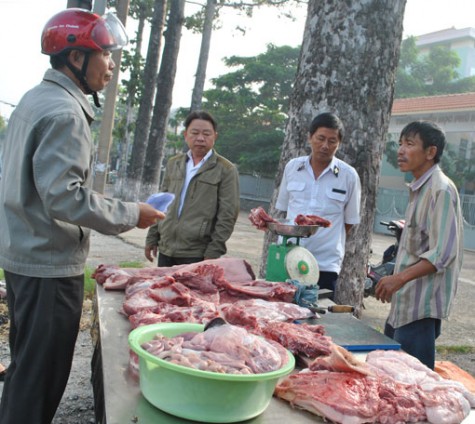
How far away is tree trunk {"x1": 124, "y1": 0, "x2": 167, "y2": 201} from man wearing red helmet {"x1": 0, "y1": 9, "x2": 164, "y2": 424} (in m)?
14.4

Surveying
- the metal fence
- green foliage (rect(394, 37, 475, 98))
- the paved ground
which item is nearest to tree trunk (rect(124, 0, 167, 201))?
the paved ground

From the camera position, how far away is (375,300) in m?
9.12

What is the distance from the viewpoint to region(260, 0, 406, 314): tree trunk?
536cm

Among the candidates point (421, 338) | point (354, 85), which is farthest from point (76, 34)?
point (354, 85)

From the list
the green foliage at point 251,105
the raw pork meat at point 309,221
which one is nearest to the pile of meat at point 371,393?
the raw pork meat at point 309,221

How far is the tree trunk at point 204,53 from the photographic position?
1953 cm

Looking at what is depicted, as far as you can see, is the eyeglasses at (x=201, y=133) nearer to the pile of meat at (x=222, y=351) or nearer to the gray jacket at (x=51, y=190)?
the gray jacket at (x=51, y=190)

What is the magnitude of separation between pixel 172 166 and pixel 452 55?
32309 mm

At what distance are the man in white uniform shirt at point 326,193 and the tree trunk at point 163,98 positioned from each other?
37.2ft

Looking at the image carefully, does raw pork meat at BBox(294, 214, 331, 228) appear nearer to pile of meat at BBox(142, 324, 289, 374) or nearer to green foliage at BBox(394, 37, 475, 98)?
pile of meat at BBox(142, 324, 289, 374)

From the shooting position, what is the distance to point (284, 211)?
4781mm

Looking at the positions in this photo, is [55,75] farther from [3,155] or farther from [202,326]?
[202,326]

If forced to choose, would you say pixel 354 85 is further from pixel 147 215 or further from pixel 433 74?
pixel 433 74

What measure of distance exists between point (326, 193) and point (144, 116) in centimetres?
1412
